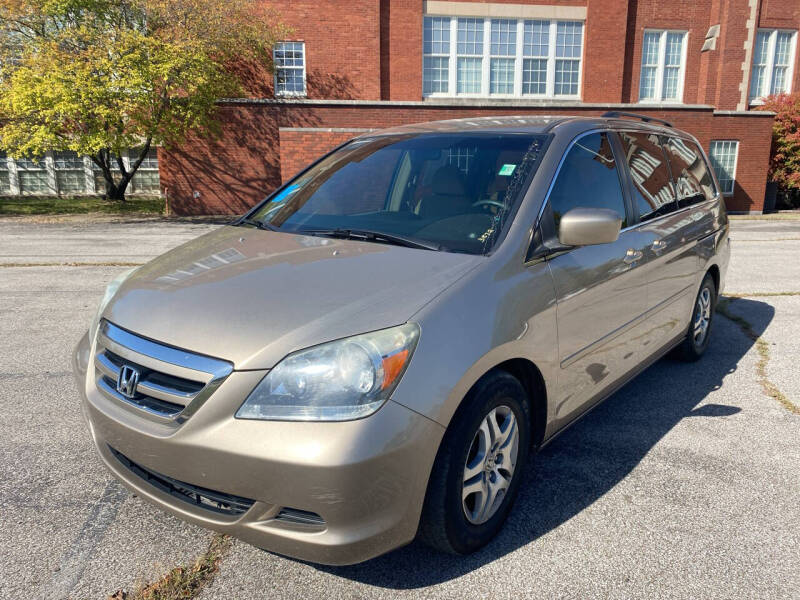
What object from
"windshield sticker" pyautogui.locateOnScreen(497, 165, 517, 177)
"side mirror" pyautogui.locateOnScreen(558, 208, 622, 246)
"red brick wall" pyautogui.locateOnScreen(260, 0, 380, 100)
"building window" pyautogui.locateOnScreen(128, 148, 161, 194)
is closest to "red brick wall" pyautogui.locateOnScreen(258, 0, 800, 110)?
"red brick wall" pyautogui.locateOnScreen(260, 0, 380, 100)

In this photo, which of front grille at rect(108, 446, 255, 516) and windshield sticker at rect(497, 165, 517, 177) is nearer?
front grille at rect(108, 446, 255, 516)

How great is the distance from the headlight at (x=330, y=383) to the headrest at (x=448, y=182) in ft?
4.45

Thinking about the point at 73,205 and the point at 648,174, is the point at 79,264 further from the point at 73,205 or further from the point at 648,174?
the point at 73,205

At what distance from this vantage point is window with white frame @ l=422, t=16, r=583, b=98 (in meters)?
21.7

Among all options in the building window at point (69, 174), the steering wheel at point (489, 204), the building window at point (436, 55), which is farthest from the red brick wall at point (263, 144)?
the steering wheel at point (489, 204)

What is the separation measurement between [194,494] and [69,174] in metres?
25.9

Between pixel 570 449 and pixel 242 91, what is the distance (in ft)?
59.4

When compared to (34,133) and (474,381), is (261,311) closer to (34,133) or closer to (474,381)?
(474,381)

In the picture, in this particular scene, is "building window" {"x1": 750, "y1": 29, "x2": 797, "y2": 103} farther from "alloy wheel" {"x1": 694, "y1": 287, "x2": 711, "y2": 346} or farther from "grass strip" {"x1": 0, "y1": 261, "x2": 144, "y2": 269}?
"grass strip" {"x1": 0, "y1": 261, "x2": 144, "y2": 269}

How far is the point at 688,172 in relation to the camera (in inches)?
191

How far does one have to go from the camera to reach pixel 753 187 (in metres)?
21.2

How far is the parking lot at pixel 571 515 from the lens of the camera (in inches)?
95.2

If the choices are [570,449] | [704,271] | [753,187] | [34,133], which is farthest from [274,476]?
[753,187]

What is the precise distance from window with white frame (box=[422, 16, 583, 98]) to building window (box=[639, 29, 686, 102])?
2853 millimetres
